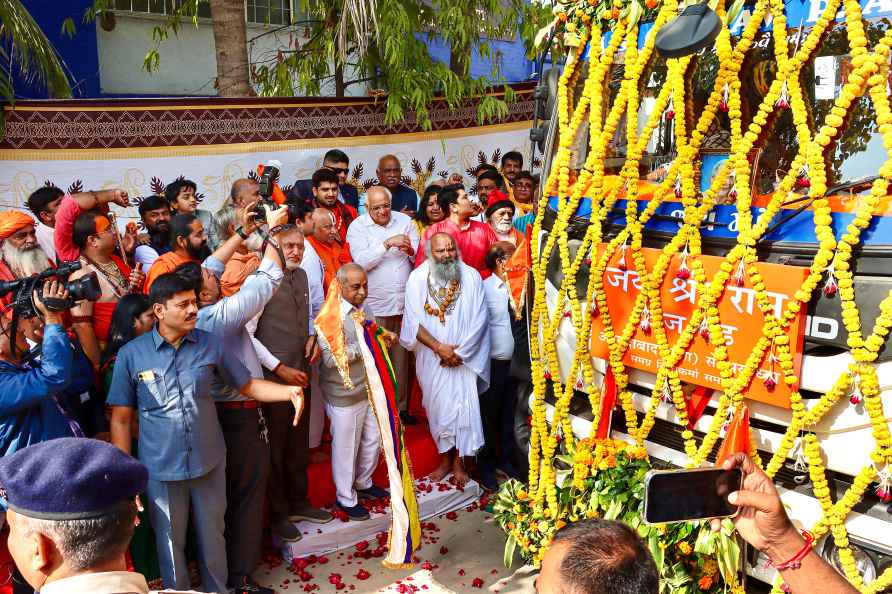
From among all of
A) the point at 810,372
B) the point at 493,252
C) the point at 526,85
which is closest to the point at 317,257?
the point at 493,252

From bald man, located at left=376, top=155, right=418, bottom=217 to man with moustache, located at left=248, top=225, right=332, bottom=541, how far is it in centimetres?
→ 275

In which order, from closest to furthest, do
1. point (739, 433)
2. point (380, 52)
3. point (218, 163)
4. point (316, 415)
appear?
point (739, 433) → point (316, 415) → point (218, 163) → point (380, 52)

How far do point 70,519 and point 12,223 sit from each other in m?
3.24

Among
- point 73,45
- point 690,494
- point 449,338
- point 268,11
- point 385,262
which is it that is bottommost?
point 449,338

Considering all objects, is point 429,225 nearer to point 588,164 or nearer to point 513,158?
point 513,158

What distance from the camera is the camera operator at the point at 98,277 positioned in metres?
4.62

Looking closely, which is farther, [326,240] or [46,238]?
[326,240]

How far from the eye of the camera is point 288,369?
5000mm

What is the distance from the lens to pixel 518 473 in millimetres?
6297

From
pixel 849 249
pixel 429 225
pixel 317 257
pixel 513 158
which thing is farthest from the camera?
pixel 513 158

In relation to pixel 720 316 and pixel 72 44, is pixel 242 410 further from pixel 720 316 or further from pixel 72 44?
pixel 72 44

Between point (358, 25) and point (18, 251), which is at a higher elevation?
point (358, 25)

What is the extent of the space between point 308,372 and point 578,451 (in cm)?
203

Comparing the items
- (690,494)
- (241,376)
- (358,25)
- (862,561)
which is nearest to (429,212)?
(358,25)
